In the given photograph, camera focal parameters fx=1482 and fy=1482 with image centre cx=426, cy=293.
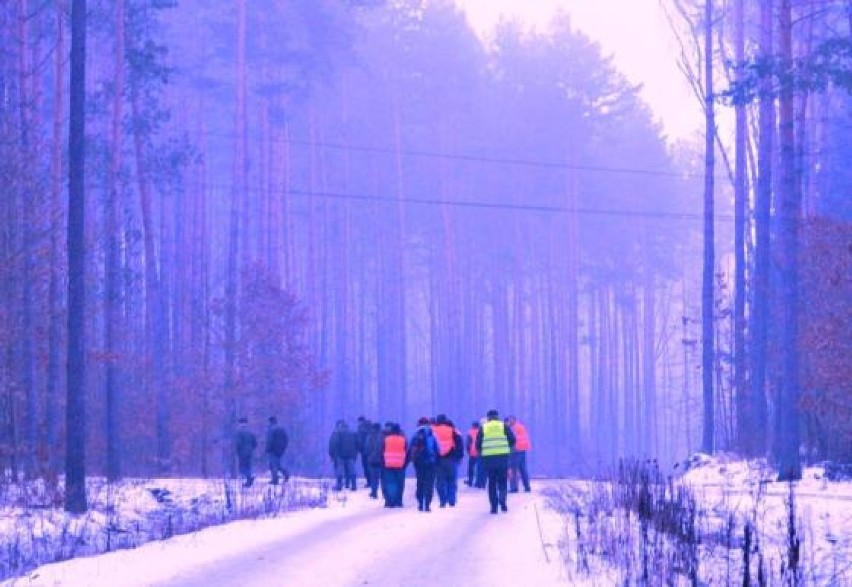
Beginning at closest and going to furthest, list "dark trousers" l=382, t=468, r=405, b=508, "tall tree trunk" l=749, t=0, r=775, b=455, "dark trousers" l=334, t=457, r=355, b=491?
"dark trousers" l=382, t=468, r=405, b=508
"dark trousers" l=334, t=457, r=355, b=491
"tall tree trunk" l=749, t=0, r=775, b=455

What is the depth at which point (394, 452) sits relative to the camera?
27.4 m

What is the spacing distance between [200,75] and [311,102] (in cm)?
1141

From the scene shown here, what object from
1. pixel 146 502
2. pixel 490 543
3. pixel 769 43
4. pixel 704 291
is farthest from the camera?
pixel 704 291

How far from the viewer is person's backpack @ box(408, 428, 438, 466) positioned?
2605 centimetres

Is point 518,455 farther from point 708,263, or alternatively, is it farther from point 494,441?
point 708,263

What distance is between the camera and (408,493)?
113 feet

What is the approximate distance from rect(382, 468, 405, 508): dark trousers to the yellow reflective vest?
10.7 ft

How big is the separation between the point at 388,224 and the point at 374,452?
47984mm

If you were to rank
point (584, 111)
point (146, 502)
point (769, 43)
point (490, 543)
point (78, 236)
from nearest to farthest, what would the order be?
point (490, 543)
point (78, 236)
point (146, 502)
point (769, 43)
point (584, 111)

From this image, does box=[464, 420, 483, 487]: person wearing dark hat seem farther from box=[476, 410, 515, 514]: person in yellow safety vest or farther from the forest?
box=[476, 410, 515, 514]: person in yellow safety vest

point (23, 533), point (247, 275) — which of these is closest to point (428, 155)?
point (247, 275)

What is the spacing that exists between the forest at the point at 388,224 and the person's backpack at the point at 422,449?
3212mm

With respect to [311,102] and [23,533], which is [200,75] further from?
[23,533]

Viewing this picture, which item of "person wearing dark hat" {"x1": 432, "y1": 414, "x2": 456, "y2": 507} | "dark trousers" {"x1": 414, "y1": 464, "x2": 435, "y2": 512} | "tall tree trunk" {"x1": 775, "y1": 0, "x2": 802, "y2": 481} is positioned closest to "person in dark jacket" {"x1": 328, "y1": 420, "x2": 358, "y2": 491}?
"person wearing dark hat" {"x1": 432, "y1": 414, "x2": 456, "y2": 507}
